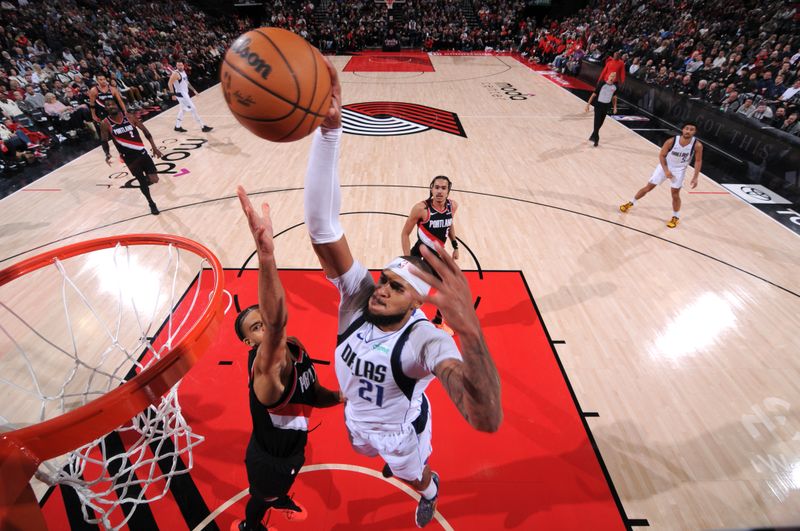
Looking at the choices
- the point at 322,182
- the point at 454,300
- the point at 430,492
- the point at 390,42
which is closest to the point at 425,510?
the point at 430,492

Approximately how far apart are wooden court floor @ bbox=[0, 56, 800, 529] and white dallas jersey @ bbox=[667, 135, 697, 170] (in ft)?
2.98

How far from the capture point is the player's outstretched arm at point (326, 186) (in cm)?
171

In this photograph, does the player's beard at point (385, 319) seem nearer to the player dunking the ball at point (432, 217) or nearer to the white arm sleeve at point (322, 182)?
the white arm sleeve at point (322, 182)

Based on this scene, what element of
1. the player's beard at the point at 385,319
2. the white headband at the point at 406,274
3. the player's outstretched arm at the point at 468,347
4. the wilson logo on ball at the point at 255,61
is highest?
the wilson logo on ball at the point at 255,61

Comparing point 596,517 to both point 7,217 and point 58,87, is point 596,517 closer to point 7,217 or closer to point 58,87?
point 7,217

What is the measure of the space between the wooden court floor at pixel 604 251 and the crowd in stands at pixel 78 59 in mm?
1612

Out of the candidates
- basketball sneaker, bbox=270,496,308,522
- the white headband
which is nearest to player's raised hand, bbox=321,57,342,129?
the white headband

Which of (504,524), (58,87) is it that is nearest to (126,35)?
(58,87)

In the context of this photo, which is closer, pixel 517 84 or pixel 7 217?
pixel 7 217

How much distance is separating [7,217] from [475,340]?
8.52 meters

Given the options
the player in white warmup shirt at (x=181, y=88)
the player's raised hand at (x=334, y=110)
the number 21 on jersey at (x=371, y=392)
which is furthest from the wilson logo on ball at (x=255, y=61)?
the player in white warmup shirt at (x=181, y=88)

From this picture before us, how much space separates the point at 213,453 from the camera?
10.7ft

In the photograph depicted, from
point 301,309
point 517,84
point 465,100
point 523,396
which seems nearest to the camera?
point 523,396

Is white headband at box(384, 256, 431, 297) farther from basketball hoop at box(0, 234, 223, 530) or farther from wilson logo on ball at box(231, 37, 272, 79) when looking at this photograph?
basketball hoop at box(0, 234, 223, 530)
